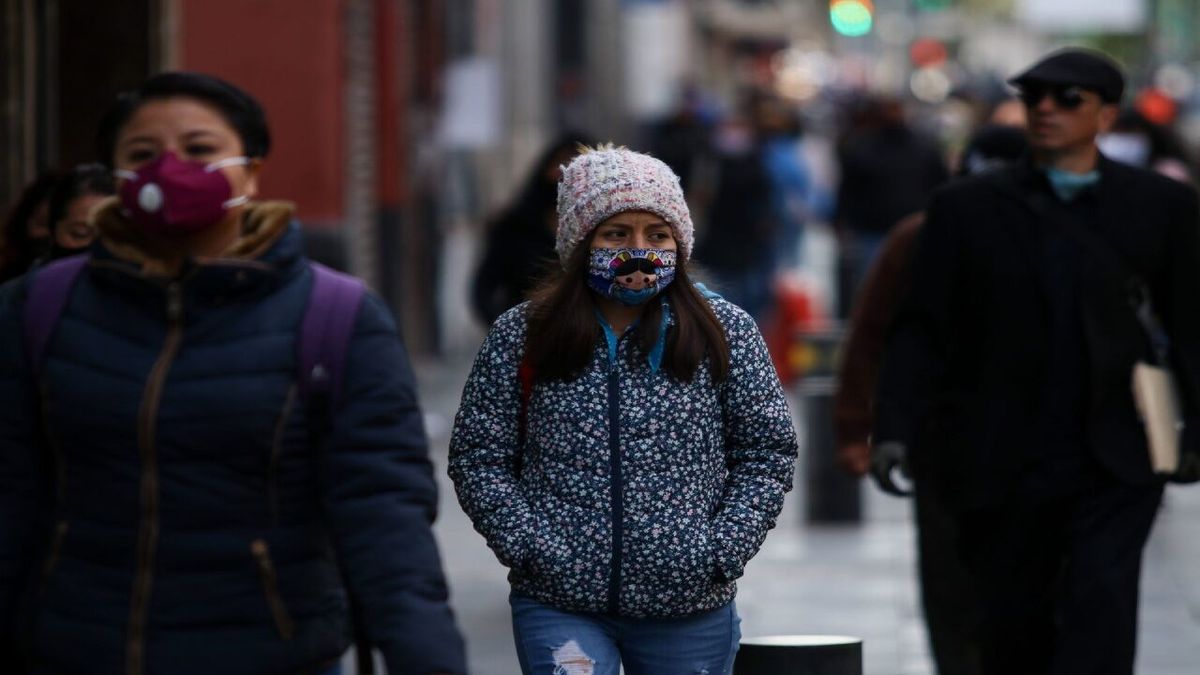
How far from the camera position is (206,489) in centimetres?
399

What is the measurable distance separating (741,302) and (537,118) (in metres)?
11.8

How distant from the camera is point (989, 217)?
639 centimetres

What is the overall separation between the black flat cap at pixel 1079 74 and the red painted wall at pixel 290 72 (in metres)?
7.86

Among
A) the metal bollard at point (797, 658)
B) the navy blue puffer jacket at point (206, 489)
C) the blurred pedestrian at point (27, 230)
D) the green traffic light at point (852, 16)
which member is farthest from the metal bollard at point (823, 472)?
the green traffic light at point (852, 16)

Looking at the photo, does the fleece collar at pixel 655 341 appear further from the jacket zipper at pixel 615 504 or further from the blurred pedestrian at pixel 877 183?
the blurred pedestrian at pixel 877 183

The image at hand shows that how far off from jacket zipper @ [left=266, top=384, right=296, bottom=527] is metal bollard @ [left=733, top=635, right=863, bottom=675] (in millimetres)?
1190

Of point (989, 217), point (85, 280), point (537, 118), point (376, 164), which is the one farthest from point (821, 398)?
point (537, 118)

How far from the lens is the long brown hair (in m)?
4.57

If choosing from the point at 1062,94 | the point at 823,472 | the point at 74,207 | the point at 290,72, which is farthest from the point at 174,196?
the point at 290,72

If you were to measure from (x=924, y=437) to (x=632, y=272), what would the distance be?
7.12ft

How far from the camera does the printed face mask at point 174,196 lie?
4.10m

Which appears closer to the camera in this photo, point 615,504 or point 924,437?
point 615,504

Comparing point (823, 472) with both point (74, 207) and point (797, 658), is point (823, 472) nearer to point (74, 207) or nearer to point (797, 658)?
point (74, 207)

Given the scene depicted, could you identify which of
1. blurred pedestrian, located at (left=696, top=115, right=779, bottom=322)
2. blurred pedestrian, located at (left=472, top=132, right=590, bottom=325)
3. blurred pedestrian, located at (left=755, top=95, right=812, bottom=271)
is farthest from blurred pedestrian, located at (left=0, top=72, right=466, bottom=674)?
blurred pedestrian, located at (left=755, top=95, right=812, bottom=271)
